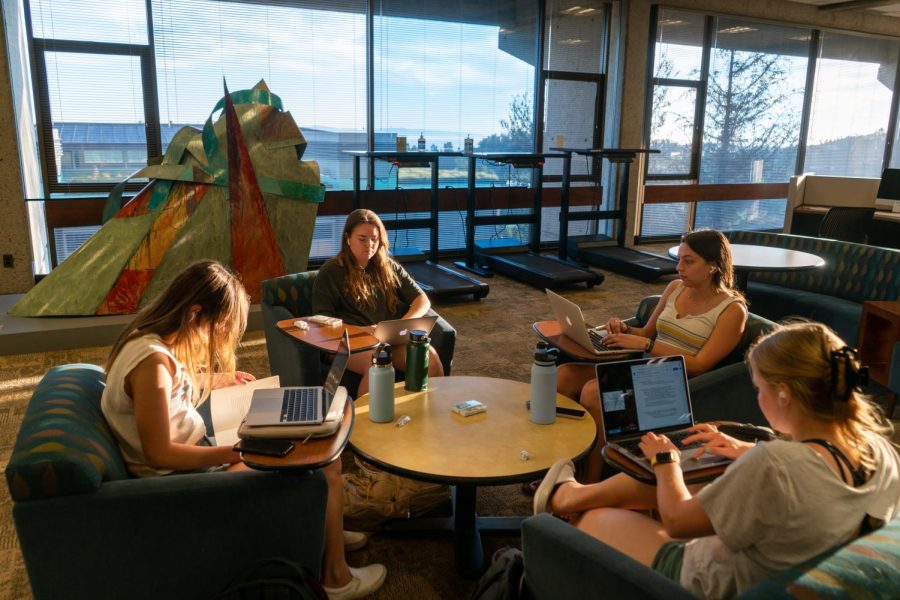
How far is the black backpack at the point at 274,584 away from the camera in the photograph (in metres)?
1.72

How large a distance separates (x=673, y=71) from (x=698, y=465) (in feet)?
24.8

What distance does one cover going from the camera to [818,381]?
149cm

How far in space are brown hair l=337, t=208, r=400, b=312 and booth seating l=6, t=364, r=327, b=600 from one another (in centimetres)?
159

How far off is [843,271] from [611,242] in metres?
3.44

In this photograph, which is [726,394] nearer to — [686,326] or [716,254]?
[686,326]

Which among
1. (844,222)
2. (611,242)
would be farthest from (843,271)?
(611,242)

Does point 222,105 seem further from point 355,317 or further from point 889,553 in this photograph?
point 889,553

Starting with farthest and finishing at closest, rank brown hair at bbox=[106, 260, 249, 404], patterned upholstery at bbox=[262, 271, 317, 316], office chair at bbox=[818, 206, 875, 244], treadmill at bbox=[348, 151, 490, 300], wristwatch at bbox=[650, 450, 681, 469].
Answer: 1. office chair at bbox=[818, 206, 875, 244]
2. treadmill at bbox=[348, 151, 490, 300]
3. patterned upholstery at bbox=[262, 271, 317, 316]
4. brown hair at bbox=[106, 260, 249, 404]
5. wristwatch at bbox=[650, 450, 681, 469]

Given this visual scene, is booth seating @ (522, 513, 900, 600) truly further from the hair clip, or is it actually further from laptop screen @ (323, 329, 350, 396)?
laptop screen @ (323, 329, 350, 396)

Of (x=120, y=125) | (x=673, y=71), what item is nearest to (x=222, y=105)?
(x=120, y=125)

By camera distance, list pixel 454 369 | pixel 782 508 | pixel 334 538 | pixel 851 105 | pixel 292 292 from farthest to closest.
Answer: pixel 851 105
pixel 454 369
pixel 292 292
pixel 334 538
pixel 782 508

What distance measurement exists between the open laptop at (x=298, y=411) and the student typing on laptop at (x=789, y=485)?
841 mm

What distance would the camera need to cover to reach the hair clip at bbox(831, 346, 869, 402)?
4.79 feet

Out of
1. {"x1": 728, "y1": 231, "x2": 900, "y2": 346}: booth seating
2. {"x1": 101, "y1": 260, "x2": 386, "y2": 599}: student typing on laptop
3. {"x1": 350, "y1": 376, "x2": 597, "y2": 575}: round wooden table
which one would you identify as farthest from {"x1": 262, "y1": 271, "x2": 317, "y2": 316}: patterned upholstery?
{"x1": 728, "y1": 231, "x2": 900, "y2": 346}: booth seating
